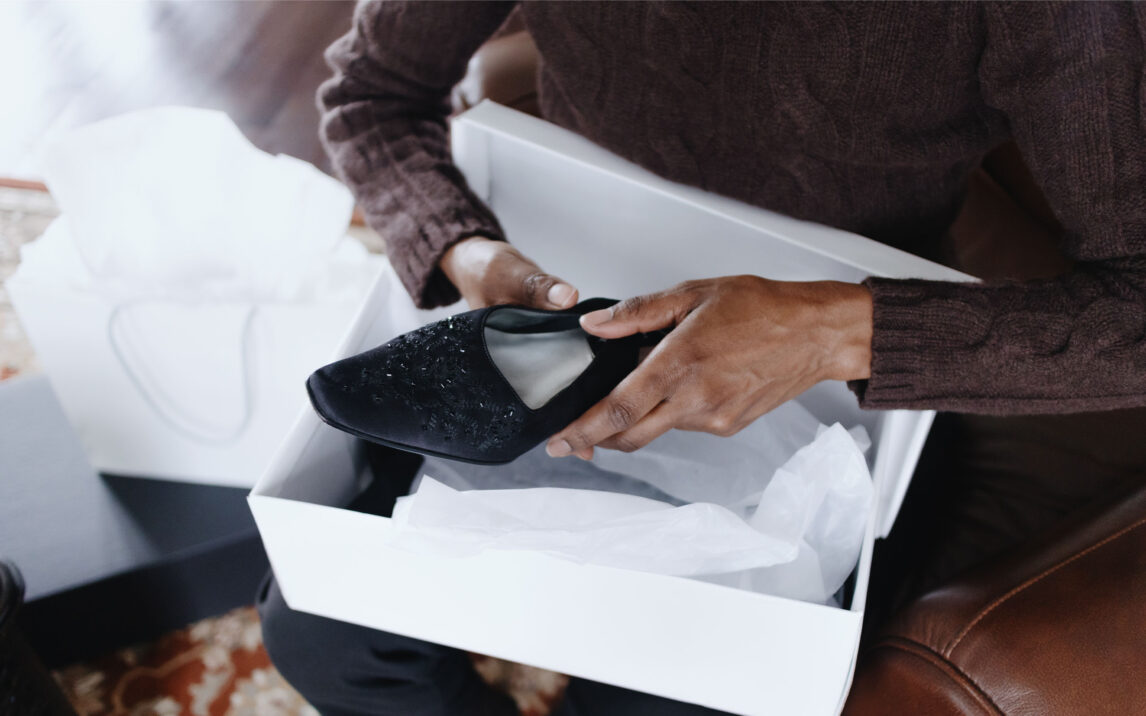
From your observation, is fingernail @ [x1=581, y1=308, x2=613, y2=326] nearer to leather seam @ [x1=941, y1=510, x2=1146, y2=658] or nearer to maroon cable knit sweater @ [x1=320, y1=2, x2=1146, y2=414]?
maroon cable knit sweater @ [x1=320, y1=2, x2=1146, y2=414]

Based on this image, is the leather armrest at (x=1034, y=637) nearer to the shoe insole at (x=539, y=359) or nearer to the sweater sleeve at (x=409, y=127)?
the shoe insole at (x=539, y=359)

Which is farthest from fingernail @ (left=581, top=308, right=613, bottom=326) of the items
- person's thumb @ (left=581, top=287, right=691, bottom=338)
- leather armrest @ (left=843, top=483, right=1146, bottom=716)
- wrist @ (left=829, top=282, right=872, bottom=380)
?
leather armrest @ (left=843, top=483, right=1146, bottom=716)

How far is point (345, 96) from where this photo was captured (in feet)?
2.24

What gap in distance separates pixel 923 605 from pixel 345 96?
57 centimetres

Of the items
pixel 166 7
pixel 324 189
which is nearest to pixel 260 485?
pixel 324 189

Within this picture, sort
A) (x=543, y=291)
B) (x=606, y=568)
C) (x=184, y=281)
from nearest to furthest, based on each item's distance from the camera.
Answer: (x=606, y=568)
(x=543, y=291)
(x=184, y=281)

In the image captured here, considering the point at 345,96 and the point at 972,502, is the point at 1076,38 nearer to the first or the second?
the point at 972,502

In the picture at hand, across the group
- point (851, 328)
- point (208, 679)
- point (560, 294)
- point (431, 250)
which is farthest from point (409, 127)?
point (208, 679)

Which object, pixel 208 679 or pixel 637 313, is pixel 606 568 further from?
pixel 208 679

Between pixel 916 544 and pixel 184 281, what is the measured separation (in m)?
0.61

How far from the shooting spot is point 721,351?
46 cm

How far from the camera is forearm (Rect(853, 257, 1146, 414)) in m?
0.47

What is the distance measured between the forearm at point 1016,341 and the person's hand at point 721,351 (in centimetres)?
2

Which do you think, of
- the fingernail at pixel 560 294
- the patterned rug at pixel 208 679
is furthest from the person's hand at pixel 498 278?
the patterned rug at pixel 208 679
